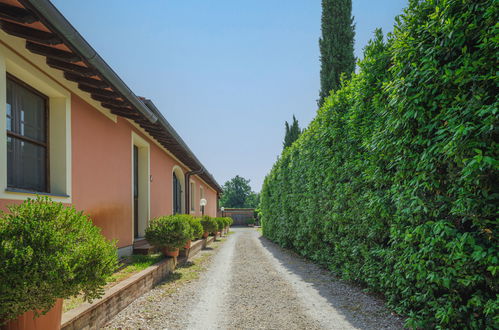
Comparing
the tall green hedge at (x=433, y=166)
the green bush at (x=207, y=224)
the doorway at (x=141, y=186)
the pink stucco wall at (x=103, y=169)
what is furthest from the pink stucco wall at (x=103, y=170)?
the green bush at (x=207, y=224)

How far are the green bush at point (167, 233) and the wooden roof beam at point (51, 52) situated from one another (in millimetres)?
3848

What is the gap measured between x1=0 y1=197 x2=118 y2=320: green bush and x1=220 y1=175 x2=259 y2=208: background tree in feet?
236

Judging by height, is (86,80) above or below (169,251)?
above

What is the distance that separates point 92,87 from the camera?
5.13 metres

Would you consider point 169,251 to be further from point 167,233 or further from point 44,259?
point 44,259

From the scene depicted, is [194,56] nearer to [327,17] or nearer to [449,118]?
[327,17]

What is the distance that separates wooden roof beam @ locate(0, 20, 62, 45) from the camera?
11.3ft

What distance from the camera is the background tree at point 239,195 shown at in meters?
74.7

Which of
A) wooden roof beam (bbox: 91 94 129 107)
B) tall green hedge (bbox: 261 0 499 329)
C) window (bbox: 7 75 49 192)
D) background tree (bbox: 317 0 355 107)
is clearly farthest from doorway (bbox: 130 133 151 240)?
background tree (bbox: 317 0 355 107)

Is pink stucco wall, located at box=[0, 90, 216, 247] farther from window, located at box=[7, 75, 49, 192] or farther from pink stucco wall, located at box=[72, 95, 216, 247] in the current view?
window, located at box=[7, 75, 49, 192]

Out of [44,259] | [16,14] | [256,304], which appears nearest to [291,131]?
[256,304]

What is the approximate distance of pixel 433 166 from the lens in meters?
2.94

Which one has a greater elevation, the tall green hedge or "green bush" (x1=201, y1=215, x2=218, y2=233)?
the tall green hedge

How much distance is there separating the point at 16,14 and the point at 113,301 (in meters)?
3.47
